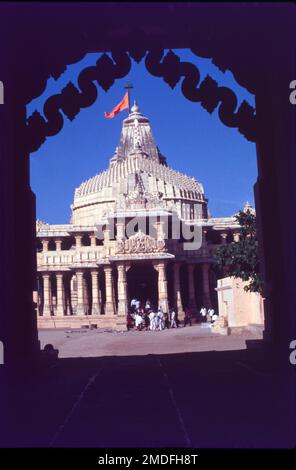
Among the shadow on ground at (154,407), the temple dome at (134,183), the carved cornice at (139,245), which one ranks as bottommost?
the shadow on ground at (154,407)

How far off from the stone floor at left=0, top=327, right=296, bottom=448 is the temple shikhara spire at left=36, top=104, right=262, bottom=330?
94.0 feet

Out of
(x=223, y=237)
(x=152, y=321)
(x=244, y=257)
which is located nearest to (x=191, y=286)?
(x=223, y=237)

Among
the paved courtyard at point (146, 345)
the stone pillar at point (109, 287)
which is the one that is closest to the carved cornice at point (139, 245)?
the stone pillar at point (109, 287)

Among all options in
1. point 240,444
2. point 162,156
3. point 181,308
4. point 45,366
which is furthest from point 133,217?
point 240,444

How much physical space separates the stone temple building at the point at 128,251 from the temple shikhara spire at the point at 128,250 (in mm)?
80

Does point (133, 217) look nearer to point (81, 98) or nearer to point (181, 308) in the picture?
point (181, 308)

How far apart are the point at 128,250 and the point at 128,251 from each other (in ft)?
0.24

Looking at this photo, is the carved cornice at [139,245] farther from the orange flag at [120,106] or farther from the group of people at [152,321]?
the orange flag at [120,106]

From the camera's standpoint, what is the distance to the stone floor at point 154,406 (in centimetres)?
429

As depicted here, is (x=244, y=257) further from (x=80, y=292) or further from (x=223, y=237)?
(x=223, y=237)

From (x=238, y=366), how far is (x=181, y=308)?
40833 millimetres

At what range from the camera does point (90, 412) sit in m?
5.17

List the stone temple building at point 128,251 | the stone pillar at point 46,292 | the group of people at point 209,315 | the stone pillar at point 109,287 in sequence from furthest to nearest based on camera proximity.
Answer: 1. the stone pillar at point 46,292
2. the stone pillar at point 109,287
3. the stone temple building at point 128,251
4. the group of people at point 209,315

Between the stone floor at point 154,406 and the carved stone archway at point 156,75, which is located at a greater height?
the carved stone archway at point 156,75
